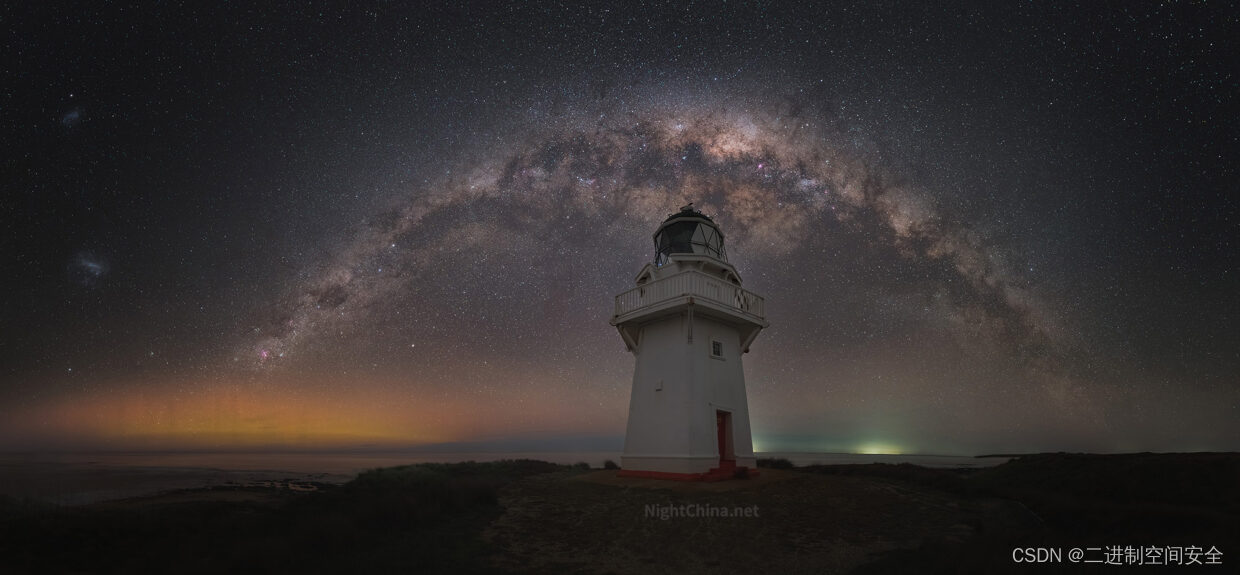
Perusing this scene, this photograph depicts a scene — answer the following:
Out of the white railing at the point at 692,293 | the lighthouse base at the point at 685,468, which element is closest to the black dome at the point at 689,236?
the white railing at the point at 692,293

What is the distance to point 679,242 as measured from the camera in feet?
65.9

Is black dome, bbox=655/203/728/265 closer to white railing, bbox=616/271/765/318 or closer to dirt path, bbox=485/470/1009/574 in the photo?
white railing, bbox=616/271/765/318

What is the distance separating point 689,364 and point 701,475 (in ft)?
11.2

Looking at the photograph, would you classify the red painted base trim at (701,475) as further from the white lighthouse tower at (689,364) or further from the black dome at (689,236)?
the black dome at (689,236)

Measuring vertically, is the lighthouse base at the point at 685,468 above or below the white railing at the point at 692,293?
below

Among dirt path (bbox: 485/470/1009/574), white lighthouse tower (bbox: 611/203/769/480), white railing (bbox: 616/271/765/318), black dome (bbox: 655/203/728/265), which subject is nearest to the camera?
dirt path (bbox: 485/470/1009/574)

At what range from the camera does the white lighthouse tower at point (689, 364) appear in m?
16.3

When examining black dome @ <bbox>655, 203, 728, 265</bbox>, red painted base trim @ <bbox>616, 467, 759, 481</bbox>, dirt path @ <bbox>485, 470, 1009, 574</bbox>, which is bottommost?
red painted base trim @ <bbox>616, 467, 759, 481</bbox>

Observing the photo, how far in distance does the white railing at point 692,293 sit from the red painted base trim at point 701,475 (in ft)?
17.8

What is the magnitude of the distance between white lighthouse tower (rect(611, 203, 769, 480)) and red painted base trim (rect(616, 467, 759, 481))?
0.12ft

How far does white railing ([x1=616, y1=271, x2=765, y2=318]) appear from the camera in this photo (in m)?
16.9

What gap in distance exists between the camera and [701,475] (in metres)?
15.6

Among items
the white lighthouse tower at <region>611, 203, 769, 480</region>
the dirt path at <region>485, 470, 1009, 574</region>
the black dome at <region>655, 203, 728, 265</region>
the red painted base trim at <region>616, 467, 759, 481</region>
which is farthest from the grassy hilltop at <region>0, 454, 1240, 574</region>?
the black dome at <region>655, 203, 728, 265</region>

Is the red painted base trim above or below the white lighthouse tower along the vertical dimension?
below
